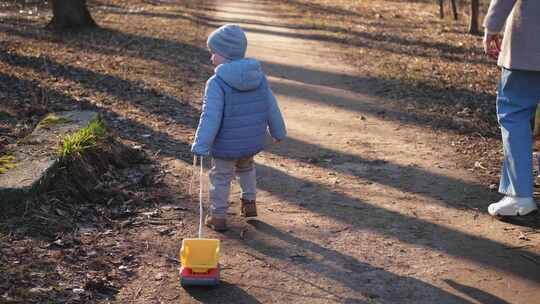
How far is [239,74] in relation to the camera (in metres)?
4.89

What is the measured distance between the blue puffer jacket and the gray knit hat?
3.3 inches

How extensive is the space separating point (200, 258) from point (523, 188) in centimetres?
242

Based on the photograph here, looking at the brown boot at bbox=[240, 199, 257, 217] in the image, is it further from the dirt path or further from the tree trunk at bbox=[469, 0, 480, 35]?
the tree trunk at bbox=[469, 0, 480, 35]

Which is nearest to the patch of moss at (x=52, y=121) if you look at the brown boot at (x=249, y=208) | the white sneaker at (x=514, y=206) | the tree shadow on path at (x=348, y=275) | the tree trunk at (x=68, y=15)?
the brown boot at (x=249, y=208)

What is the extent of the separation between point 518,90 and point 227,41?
6.86 feet

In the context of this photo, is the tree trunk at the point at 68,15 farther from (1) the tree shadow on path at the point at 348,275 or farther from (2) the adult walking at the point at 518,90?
(2) the adult walking at the point at 518,90

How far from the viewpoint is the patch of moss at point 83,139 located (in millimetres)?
5609

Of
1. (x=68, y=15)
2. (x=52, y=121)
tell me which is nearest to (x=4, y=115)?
(x=52, y=121)

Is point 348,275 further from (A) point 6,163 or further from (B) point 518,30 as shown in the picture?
(A) point 6,163

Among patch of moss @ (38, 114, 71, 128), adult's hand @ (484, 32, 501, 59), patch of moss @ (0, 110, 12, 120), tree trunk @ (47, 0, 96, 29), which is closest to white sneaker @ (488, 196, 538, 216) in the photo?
adult's hand @ (484, 32, 501, 59)

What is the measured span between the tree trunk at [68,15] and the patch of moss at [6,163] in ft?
33.2

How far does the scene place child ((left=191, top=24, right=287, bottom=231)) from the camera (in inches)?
192

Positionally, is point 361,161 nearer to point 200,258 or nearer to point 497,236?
point 497,236

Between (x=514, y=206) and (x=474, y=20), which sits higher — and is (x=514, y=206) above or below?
below
